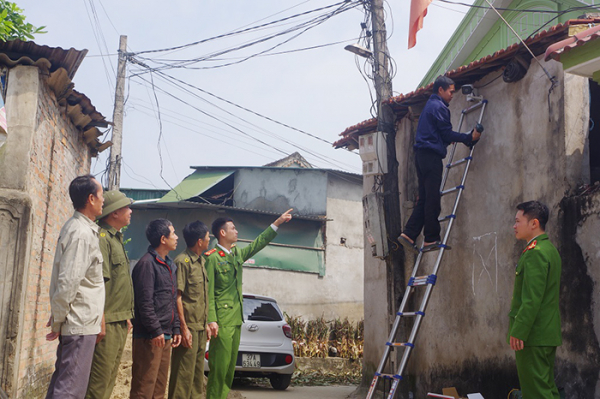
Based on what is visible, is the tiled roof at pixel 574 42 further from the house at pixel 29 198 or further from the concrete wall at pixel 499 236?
the house at pixel 29 198

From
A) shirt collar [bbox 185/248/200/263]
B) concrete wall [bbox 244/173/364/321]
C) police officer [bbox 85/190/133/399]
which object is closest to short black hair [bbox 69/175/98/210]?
police officer [bbox 85/190/133/399]

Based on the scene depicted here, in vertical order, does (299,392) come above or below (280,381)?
below

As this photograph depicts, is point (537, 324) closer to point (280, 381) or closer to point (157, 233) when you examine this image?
point (157, 233)

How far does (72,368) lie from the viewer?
4.36 meters

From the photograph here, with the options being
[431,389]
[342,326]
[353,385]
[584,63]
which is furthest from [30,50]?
[342,326]

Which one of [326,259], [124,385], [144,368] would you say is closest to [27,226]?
[144,368]

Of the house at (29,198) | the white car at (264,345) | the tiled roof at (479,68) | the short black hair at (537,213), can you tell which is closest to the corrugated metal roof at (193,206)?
the white car at (264,345)

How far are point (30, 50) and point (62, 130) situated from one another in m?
1.74

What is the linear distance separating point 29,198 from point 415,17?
4.61 metres

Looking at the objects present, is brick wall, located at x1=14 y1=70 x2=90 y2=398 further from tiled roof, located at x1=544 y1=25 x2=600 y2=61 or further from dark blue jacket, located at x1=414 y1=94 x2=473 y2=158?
tiled roof, located at x1=544 y1=25 x2=600 y2=61

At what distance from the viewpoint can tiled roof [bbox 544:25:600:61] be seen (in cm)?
553

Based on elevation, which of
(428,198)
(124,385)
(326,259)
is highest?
(326,259)

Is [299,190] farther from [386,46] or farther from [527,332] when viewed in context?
[527,332]

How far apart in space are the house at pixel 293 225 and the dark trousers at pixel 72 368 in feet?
43.0
